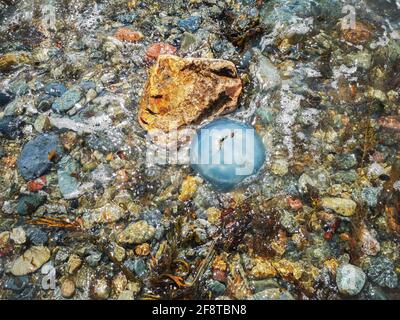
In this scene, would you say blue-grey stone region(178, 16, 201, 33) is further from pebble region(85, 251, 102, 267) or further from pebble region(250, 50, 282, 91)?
pebble region(85, 251, 102, 267)

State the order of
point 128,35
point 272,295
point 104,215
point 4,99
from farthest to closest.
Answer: point 128,35 → point 4,99 → point 104,215 → point 272,295

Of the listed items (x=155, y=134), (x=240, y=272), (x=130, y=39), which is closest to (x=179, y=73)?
(x=155, y=134)

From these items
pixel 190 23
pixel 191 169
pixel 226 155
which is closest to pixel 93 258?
pixel 191 169

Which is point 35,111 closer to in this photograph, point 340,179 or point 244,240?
point 244,240

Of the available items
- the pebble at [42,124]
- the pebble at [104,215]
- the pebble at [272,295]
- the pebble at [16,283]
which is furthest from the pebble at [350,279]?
the pebble at [42,124]

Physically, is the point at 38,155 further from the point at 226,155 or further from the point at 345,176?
the point at 345,176

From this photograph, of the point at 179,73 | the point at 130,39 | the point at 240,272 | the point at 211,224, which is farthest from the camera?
the point at 130,39

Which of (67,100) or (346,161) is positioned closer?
(346,161)
